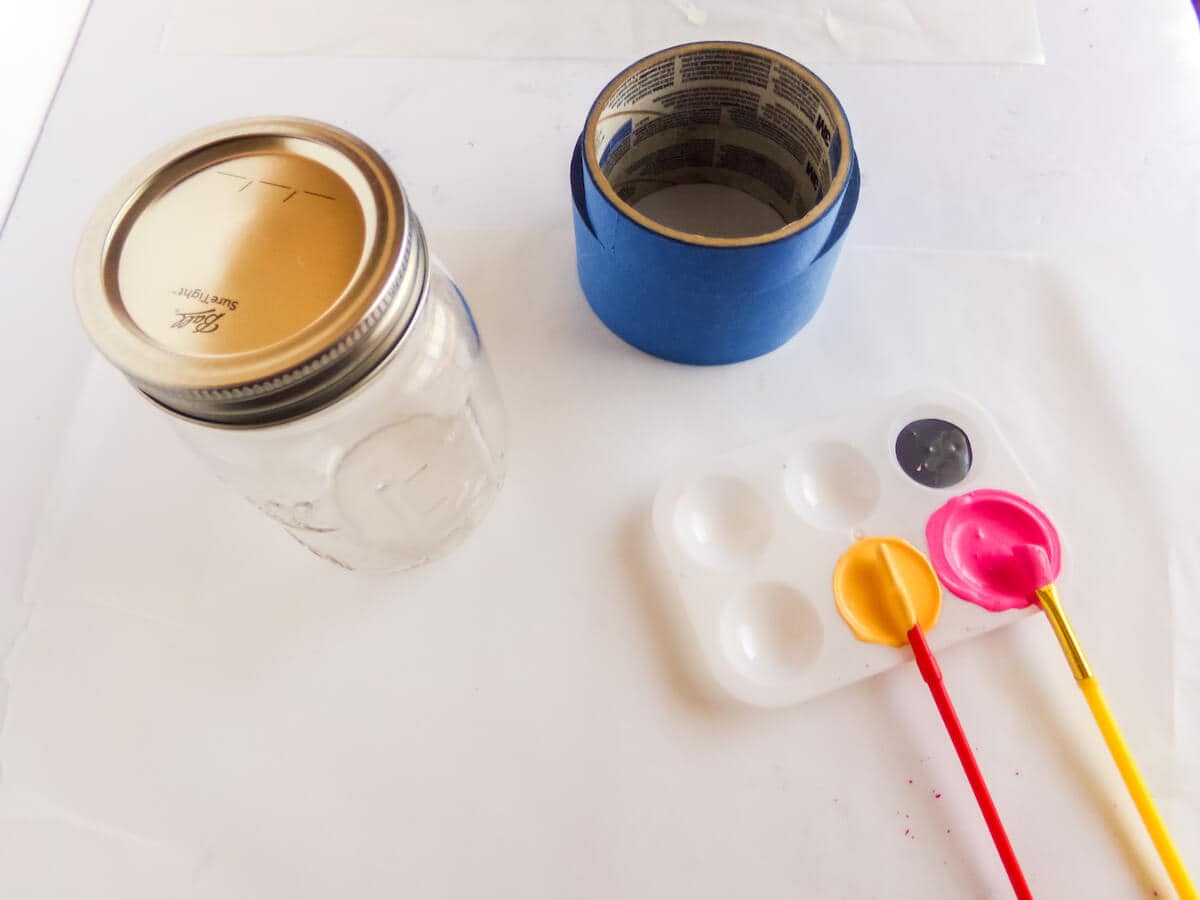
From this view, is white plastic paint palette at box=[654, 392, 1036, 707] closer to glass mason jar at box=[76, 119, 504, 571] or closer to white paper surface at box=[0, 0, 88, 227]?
glass mason jar at box=[76, 119, 504, 571]

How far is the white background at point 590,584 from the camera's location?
42 cm

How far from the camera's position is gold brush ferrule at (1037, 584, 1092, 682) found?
42cm

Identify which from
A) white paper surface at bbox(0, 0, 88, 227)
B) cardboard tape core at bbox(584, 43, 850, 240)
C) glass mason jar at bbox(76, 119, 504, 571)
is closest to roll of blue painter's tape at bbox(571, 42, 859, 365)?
cardboard tape core at bbox(584, 43, 850, 240)

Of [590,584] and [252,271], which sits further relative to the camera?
[590,584]

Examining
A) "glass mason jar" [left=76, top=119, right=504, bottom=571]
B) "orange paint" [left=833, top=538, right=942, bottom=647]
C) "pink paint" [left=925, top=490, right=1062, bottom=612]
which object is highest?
"glass mason jar" [left=76, top=119, right=504, bottom=571]

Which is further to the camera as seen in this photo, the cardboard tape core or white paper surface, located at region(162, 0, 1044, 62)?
white paper surface, located at region(162, 0, 1044, 62)

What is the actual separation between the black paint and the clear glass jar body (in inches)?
9.2

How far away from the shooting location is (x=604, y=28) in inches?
25.2

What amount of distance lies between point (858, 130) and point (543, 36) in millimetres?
244

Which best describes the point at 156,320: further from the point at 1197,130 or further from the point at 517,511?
the point at 1197,130

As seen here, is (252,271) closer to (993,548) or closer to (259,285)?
(259,285)

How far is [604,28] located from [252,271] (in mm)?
420

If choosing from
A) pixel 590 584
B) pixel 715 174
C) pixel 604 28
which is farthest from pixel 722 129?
pixel 590 584

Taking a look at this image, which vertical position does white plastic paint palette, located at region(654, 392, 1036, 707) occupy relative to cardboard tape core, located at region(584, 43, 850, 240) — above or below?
below
